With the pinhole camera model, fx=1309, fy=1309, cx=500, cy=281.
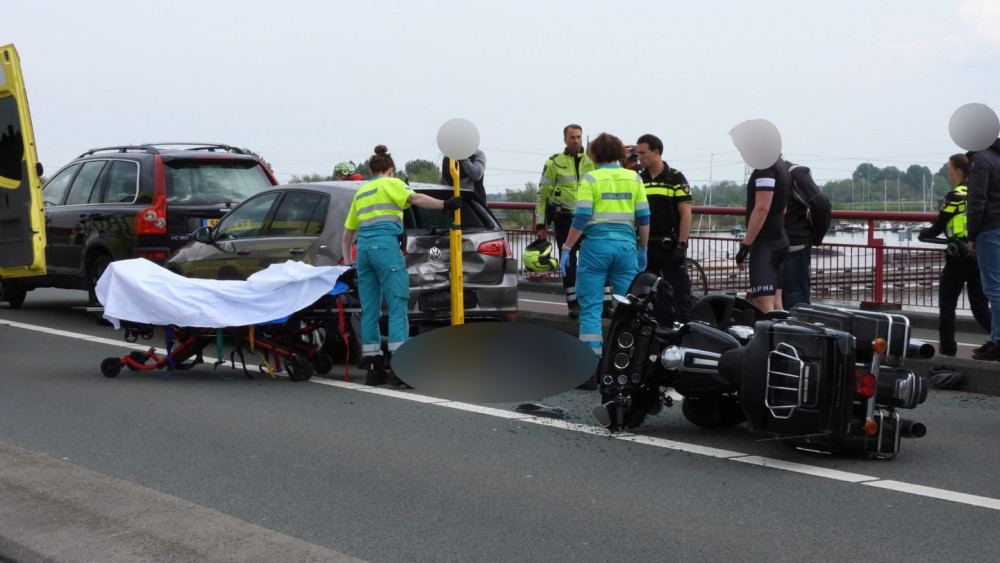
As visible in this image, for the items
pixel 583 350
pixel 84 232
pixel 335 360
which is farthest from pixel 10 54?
pixel 583 350

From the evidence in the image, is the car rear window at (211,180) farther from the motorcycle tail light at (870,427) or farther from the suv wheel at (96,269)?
the motorcycle tail light at (870,427)

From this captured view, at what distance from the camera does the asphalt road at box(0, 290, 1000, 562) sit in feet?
17.9

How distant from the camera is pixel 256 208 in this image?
38.5 feet

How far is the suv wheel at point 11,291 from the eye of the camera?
15547 mm

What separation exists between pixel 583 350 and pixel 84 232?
26.0 ft

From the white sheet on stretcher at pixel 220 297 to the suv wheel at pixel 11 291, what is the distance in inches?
241

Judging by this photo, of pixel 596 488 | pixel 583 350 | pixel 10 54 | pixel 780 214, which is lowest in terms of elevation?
pixel 596 488

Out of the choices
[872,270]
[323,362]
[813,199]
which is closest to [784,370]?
[813,199]

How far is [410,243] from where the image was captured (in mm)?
10648

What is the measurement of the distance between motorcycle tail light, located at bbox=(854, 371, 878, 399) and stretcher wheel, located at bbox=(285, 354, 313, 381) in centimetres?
471

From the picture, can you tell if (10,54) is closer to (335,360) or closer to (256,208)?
(256,208)

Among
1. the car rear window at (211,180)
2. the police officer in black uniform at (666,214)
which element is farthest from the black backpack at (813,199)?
the car rear window at (211,180)

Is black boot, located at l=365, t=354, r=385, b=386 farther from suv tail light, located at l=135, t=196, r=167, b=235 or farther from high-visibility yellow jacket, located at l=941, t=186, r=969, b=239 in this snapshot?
high-visibility yellow jacket, located at l=941, t=186, r=969, b=239

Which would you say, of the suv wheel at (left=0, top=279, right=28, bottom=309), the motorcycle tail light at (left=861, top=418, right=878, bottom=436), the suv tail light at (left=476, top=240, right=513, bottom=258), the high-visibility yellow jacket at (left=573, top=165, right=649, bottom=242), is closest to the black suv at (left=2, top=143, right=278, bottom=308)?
the suv wheel at (left=0, top=279, right=28, bottom=309)
